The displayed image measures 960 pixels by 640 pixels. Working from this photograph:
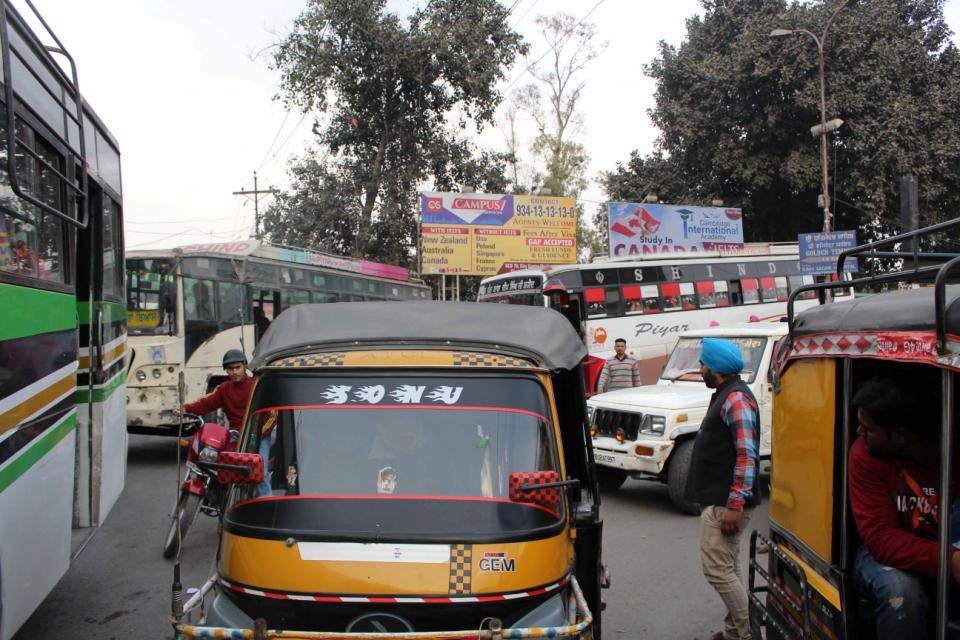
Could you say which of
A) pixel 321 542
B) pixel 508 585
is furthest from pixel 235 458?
pixel 508 585

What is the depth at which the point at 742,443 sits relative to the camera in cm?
461

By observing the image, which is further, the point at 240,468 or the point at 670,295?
the point at 670,295

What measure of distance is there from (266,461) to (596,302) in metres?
16.7

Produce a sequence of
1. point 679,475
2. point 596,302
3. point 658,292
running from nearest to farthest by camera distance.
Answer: point 679,475, point 596,302, point 658,292

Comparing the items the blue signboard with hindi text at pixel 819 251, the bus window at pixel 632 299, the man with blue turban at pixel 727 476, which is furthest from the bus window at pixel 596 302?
the man with blue turban at pixel 727 476

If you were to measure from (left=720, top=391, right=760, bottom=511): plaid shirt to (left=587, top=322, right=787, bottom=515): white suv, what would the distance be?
334 centimetres

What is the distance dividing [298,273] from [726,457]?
12.6 metres

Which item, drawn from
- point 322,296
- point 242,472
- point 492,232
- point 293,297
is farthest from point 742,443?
point 492,232

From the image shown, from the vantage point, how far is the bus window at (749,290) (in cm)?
2284

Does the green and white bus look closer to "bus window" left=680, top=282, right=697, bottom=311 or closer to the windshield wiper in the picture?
the windshield wiper

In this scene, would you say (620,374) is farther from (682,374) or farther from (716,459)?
(716,459)

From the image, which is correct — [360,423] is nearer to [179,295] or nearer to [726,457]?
[726,457]

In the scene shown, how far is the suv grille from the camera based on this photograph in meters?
9.05

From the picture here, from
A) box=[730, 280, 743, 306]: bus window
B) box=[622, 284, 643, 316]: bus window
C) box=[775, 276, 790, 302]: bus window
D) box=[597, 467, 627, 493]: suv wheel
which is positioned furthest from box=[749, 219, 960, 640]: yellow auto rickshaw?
box=[775, 276, 790, 302]: bus window
